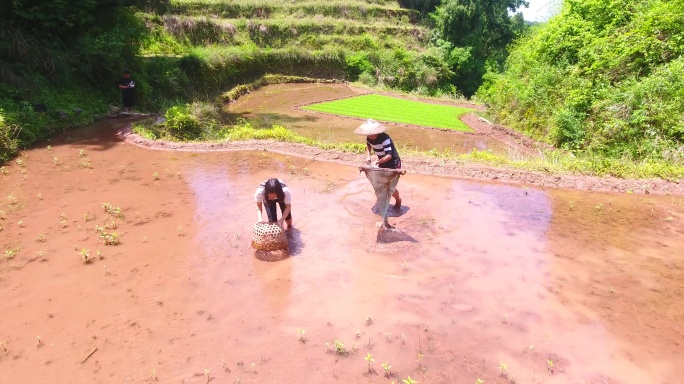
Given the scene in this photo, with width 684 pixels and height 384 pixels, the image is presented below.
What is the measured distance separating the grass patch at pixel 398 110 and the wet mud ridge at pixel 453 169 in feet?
23.0

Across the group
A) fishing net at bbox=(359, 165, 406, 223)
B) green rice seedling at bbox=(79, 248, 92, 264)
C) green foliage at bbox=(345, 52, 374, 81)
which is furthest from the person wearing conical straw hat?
green foliage at bbox=(345, 52, 374, 81)

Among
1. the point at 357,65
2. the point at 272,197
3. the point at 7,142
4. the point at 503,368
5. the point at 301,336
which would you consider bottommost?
the point at 503,368

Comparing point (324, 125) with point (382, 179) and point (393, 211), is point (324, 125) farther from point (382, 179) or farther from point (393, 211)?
point (382, 179)

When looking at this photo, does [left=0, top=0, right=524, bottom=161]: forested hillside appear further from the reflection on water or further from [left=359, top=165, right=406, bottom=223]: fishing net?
[left=359, top=165, right=406, bottom=223]: fishing net

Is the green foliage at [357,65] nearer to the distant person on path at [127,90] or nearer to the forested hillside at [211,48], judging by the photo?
the forested hillside at [211,48]

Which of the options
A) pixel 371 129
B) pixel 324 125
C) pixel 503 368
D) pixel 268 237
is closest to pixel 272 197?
pixel 268 237

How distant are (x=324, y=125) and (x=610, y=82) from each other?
30.3 ft

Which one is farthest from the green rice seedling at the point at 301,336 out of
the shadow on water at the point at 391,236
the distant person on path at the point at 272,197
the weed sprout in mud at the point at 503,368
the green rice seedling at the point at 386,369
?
the shadow on water at the point at 391,236

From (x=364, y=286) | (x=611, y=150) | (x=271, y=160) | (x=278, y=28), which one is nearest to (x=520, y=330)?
(x=364, y=286)

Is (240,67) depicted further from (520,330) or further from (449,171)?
(520,330)

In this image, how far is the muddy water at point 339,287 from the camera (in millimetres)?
3859

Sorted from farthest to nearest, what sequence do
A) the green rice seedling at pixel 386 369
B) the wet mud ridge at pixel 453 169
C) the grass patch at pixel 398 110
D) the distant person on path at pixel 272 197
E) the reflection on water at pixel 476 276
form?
1. the grass patch at pixel 398 110
2. the wet mud ridge at pixel 453 169
3. the distant person on path at pixel 272 197
4. the reflection on water at pixel 476 276
5. the green rice seedling at pixel 386 369

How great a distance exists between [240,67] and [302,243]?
1914 centimetres

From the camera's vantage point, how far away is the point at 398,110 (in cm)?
1889
